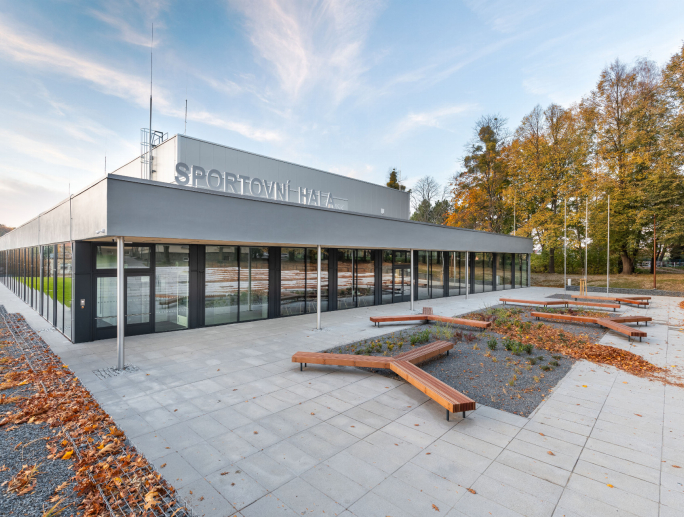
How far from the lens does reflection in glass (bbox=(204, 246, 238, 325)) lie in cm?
1066

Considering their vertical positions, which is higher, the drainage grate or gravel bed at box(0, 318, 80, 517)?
gravel bed at box(0, 318, 80, 517)

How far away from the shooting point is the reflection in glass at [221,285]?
10.7m

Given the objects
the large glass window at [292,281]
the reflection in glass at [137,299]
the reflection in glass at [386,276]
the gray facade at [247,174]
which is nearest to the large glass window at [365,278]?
the reflection in glass at [386,276]

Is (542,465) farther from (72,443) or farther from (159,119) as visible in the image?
(159,119)

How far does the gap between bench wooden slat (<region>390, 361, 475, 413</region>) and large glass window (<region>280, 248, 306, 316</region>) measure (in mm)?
7249

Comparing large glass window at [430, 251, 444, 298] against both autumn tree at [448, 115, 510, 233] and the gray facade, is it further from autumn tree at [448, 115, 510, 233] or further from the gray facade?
autumn tree at [448, 115, 510, 233]

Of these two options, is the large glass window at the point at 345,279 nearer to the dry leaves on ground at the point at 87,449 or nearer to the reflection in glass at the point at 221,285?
the reflection in glass at the point at 221,285

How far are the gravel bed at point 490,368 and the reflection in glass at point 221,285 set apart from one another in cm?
483

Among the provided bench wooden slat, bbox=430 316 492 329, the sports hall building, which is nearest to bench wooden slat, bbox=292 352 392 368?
the sports hall building

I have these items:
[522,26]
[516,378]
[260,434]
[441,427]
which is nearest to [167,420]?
[260,434]

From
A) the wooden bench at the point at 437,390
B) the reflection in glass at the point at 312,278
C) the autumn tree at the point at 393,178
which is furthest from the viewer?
the autumn tree at the point at 393,178

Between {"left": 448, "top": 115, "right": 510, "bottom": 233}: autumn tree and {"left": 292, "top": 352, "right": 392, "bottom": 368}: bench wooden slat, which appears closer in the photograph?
{"left": 292, "top": 352, "right": 392, "bottom": 368}: bench wooden slat

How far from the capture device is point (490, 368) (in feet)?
22.4

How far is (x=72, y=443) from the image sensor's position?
3895 millimetres
